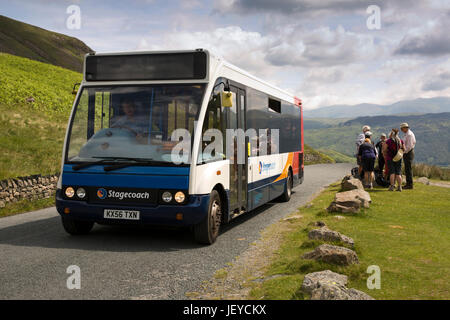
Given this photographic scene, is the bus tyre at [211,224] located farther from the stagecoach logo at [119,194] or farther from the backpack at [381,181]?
the backpack at [381,181]

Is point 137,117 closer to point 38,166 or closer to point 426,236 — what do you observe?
point 426,236

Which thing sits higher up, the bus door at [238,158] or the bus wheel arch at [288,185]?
the bus door at [238,158]

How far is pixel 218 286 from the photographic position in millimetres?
5430

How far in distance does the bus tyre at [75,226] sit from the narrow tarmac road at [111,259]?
0.17 meters

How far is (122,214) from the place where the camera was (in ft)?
24.5

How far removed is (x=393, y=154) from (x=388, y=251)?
351 inches

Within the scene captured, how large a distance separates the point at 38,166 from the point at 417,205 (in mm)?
12092

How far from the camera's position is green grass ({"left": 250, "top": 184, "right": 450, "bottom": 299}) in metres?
5.00

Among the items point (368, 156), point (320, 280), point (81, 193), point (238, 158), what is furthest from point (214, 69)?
point (368, 156)

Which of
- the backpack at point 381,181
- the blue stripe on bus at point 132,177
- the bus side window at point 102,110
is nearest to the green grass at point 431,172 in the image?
the backpack at point 381,181

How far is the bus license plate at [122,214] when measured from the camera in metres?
7.41

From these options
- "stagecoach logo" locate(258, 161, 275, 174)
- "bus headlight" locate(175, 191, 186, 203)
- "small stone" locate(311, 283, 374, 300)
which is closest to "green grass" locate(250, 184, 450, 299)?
"small stone" locate(311, 283, 374, 300)

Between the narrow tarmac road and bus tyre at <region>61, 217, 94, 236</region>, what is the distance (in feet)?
0.56

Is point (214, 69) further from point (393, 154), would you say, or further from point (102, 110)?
point (393, 154)
